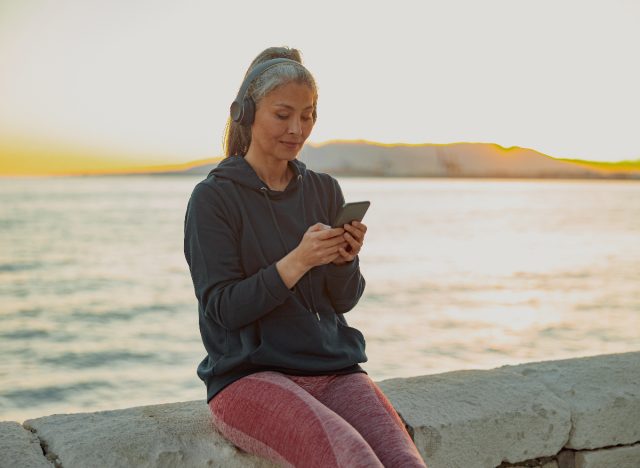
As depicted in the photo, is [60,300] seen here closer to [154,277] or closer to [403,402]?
[154,277]

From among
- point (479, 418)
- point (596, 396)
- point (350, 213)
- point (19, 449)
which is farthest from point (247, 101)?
point (596, 396)

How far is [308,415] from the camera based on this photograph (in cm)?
198

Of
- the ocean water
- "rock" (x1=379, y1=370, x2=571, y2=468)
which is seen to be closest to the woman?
"rock" (x1=379, y1=370, x2=571, y2=468)

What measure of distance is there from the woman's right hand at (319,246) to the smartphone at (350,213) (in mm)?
26

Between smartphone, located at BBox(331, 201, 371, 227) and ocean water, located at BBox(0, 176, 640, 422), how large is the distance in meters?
7.07

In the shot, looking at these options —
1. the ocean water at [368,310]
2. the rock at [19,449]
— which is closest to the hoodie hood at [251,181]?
the rock at [19,449]

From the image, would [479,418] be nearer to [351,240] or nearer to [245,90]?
[351,240]

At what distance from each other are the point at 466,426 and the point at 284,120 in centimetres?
115

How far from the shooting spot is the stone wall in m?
2.17

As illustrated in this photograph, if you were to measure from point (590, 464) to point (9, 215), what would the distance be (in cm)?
4659

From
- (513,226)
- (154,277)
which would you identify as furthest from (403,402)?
(513,226)

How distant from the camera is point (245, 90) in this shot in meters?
2.31

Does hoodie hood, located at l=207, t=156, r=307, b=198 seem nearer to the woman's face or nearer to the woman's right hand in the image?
the woman's face

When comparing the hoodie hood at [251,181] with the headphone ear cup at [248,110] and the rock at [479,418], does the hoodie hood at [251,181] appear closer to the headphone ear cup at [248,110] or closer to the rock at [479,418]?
the headphone ear cup at [248,110]
